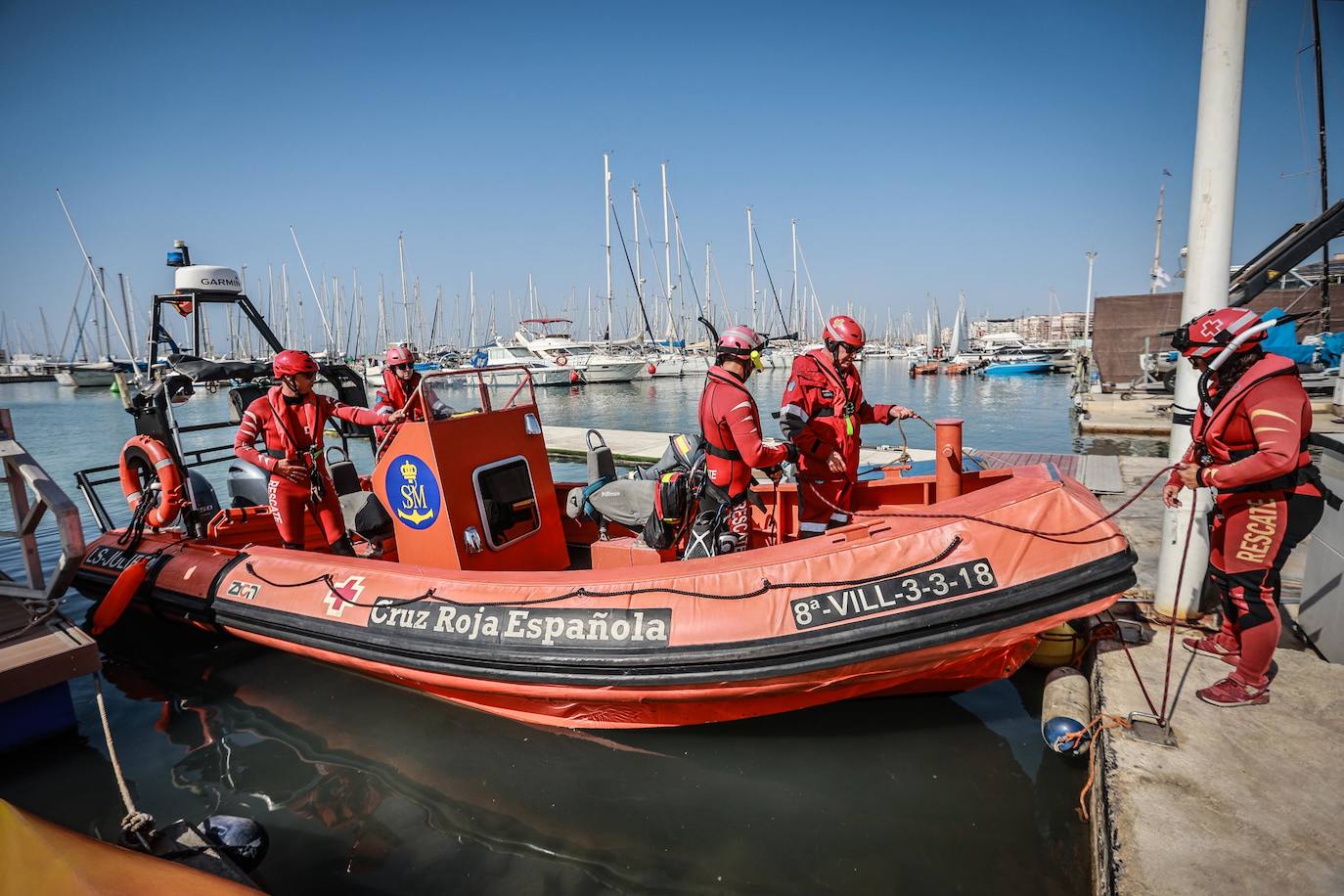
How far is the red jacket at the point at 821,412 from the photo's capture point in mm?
4254

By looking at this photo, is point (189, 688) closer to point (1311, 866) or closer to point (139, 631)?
point (139, 631)

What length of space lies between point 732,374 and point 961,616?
161 centimetres

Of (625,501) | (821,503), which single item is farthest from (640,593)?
(821,503)

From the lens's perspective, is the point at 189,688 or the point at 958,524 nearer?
the point at 958,524

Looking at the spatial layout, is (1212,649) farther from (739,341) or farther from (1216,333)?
(739,341)

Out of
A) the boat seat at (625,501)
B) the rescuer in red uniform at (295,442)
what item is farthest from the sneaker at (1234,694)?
the rescuer in red uniform at (295,442)

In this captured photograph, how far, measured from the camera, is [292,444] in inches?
186

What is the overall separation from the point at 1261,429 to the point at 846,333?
2166 millimetres

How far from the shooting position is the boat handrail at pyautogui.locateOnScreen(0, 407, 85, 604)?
376cm

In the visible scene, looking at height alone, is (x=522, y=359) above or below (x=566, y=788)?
above

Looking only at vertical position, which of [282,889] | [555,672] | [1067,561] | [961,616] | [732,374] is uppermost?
[732,374]

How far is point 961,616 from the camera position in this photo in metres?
2.97

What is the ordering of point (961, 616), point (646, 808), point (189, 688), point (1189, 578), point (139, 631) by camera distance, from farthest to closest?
point (139, 631) < point (189, 688) < point (1189, 578) < point (646, 808) < point (961, 616)

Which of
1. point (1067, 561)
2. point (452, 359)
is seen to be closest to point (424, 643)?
point (1067, 561)
